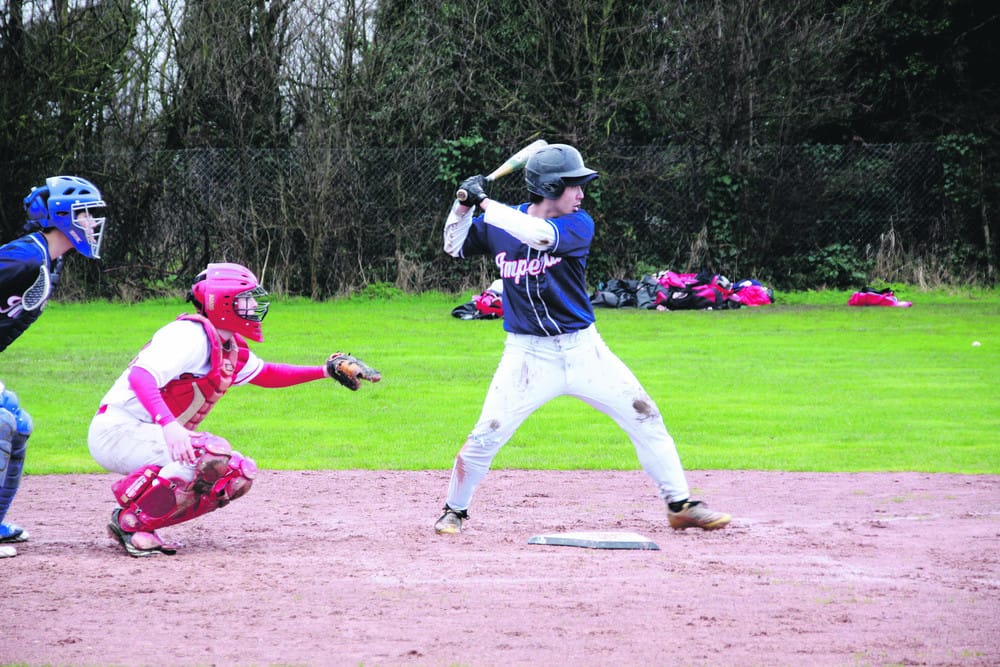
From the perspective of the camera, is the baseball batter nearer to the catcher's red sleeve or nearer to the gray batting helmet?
the gray batting helmet

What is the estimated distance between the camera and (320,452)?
10781mm

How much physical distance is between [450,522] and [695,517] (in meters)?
1.39

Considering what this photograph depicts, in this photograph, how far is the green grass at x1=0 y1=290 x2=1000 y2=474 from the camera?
10602 millimetres

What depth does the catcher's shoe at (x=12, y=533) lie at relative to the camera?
698 centimetres

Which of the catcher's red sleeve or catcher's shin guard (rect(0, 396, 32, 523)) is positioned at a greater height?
the catcher's red sleeve

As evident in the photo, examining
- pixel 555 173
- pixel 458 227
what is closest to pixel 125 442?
pixel 458 227

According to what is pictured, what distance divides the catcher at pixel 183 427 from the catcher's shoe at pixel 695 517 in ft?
7.84

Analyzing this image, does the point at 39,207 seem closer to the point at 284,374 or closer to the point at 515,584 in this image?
the point at 284,374

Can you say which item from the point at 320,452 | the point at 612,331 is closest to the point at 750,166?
the point at 612,331

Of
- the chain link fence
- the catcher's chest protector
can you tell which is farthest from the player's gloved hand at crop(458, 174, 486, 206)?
the chain link fence

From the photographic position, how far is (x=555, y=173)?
7.12 m

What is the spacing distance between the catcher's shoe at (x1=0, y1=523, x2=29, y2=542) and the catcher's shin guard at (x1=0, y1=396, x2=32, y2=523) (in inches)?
4.0

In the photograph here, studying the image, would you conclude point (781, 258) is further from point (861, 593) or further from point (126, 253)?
point (861, 593)

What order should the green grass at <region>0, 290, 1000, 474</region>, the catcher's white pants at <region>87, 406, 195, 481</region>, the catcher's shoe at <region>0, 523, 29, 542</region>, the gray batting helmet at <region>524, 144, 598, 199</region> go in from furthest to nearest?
the green grass at <region>0, 290, 1000, 474</region>, the gray batting helmet at <region>524, 144, 598, 199</region>, the catcher's shoe at <region>0, 523, 29, 542</region>, the catcher's white pants at <region>87, 406, 195, 481</region>
